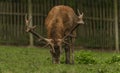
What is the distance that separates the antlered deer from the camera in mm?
13648

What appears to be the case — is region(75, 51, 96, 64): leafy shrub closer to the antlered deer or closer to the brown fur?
the antlered deer

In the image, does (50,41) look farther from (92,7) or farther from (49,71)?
(92,7)

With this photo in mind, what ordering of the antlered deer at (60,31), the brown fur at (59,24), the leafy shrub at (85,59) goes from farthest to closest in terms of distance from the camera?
the leafy shrub at (85,59) < the brown fur at (59,24) < the antlered deer at (60,31)

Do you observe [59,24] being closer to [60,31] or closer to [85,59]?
[60,31]

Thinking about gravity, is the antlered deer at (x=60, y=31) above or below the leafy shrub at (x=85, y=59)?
above

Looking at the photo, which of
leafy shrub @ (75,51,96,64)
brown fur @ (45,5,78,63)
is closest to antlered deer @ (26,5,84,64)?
brown fur @ (45,5,78,63)

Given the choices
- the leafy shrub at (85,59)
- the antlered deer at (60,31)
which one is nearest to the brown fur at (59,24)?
the antlered deer at (60,31)

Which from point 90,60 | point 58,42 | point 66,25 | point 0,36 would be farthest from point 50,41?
point 0,36

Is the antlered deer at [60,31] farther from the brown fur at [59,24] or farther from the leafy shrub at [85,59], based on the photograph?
the leafy shrub at [85,59]

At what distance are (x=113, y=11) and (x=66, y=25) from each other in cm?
1051

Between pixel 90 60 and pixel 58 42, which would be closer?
pixel 58 42

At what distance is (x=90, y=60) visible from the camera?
15438mm

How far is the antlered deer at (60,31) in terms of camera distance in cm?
1365

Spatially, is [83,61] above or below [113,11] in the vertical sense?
below
